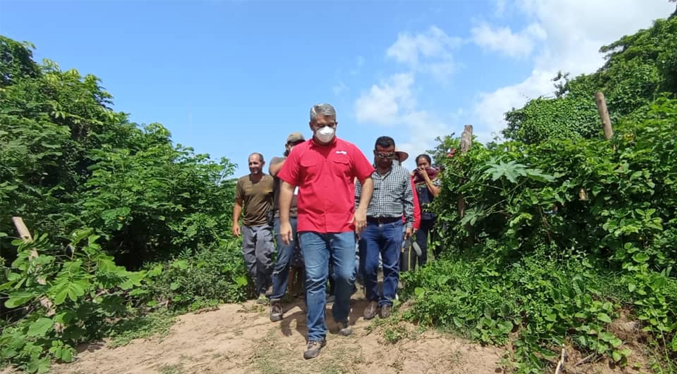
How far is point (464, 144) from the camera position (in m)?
4.62

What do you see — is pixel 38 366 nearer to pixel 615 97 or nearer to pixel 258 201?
pixel 258 201

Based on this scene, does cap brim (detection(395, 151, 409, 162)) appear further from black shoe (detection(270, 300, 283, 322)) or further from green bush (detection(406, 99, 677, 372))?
black shoe (detection(270, 300, 283, 322))

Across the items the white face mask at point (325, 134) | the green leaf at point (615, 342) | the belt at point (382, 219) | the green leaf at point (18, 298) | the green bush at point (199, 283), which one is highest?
the white face mask at point (325, 134)

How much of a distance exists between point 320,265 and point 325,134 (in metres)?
1.05

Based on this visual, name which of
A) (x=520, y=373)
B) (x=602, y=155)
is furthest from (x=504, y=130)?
(x=520, y=373)

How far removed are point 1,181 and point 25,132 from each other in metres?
0.85

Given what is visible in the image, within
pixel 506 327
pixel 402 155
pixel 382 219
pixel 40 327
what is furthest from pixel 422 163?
pixel 40 327

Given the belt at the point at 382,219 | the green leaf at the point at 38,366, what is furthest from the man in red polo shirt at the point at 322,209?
Answer: the green leaf at the point at 38,366

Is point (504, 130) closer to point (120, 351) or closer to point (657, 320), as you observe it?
point (657, 320)

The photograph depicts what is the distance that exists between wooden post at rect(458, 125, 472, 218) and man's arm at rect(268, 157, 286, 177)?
79.1 inches

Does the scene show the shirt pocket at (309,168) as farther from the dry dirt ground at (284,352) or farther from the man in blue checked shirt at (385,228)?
the dry dirt ground at (284,352)

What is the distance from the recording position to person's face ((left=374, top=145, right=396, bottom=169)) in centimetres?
410

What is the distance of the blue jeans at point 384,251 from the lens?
155 inches

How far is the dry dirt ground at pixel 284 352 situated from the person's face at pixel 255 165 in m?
1.71
